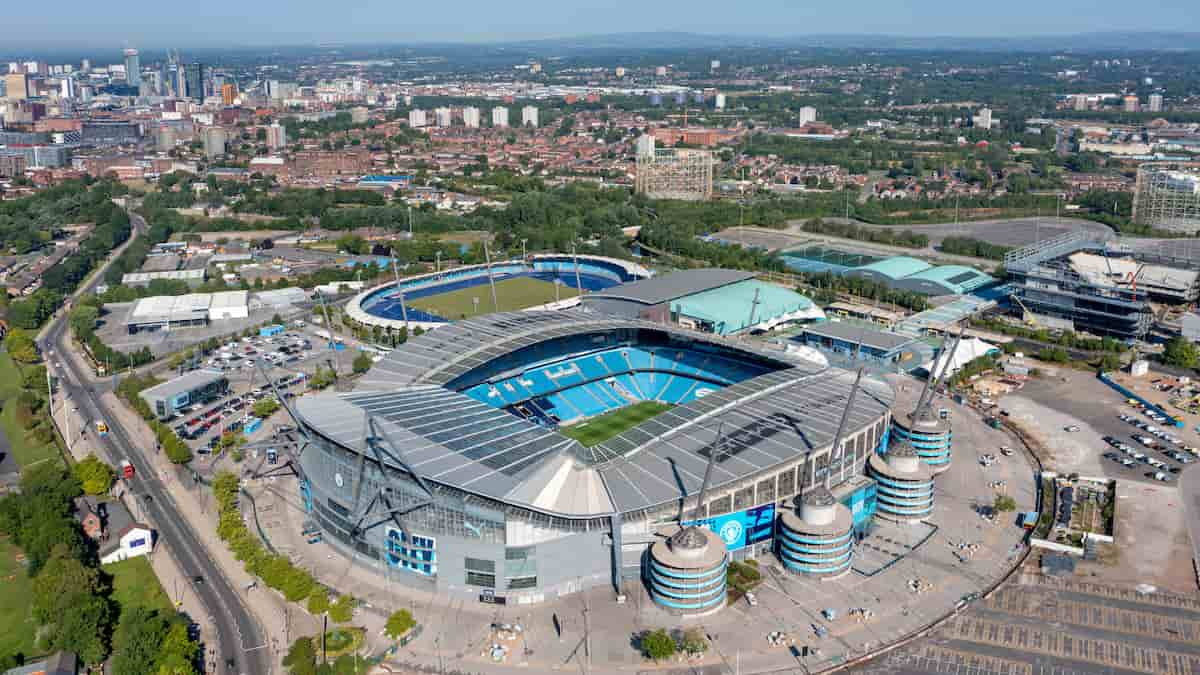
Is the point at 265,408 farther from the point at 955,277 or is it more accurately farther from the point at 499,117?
the point at 499,117

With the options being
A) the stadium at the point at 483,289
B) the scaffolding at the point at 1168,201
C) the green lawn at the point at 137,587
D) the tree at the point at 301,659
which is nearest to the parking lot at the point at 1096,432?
the stadium at the point at 483,289

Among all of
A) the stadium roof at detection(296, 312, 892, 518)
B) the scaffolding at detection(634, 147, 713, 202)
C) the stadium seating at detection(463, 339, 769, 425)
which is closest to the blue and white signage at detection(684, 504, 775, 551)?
the stadium roof at detection(296, 312, 892, 518)

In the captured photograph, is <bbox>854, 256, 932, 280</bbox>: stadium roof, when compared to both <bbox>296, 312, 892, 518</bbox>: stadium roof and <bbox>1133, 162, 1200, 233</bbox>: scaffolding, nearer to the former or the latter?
<bbox>296, 312, 892, 518</bbox>: stadium roof

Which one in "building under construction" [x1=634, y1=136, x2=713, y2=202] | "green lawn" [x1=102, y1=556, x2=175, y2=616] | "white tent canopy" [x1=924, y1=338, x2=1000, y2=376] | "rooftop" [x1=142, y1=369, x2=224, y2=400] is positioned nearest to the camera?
"green lawn" [x1=102, y1=556, x2=175, y2=616]

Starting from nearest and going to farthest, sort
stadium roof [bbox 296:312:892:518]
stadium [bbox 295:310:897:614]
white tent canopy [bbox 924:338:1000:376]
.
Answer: stadium [bbox 295:310:897:614], stadium roof [bbox 296:312:892:518], white tent canopy [bbox 924:338:1000:376]

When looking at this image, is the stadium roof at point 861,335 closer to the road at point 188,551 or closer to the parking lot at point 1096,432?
the parking lot at point 1096,432

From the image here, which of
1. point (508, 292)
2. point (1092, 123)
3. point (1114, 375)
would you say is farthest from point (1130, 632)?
point (1092, 123)
